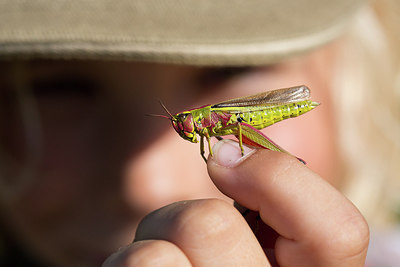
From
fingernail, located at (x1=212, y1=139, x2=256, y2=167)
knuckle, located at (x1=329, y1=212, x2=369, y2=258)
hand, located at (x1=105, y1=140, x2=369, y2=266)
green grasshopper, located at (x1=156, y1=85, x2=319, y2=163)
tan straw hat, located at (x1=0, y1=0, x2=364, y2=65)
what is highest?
tan straw hat, located at (x1=0, y1=0, x2=364, y2=65)

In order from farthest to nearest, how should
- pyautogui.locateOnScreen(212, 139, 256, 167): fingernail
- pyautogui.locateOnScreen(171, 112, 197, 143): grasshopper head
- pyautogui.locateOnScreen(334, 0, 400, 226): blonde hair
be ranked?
1. pyautogui.locateOnScreen(334, 0, 400, 226): blonde hair
2. pyautogui.locateOnScreen(171, 112, 197, 143): grasshopper head
3. pyautogui.locateOnScreen(212, 139, 256, 167): fingernail

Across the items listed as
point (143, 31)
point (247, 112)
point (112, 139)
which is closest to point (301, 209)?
point (247, 112)

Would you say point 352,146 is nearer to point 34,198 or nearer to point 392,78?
point 392,78

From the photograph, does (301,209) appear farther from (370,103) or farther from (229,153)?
(370,103)

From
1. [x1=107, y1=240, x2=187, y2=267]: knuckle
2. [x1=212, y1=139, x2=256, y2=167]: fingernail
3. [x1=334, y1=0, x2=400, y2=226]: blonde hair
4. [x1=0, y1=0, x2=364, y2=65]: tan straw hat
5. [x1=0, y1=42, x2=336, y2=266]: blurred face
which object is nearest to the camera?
[x1=107, y1=240, x2=187, y2=267]: knuckle

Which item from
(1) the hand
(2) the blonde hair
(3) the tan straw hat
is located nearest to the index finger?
(1) the hand

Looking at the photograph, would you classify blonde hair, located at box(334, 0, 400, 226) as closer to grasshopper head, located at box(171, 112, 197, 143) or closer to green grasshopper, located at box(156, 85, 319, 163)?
green grasshopper, located at box(156, 85, 319, 163)
